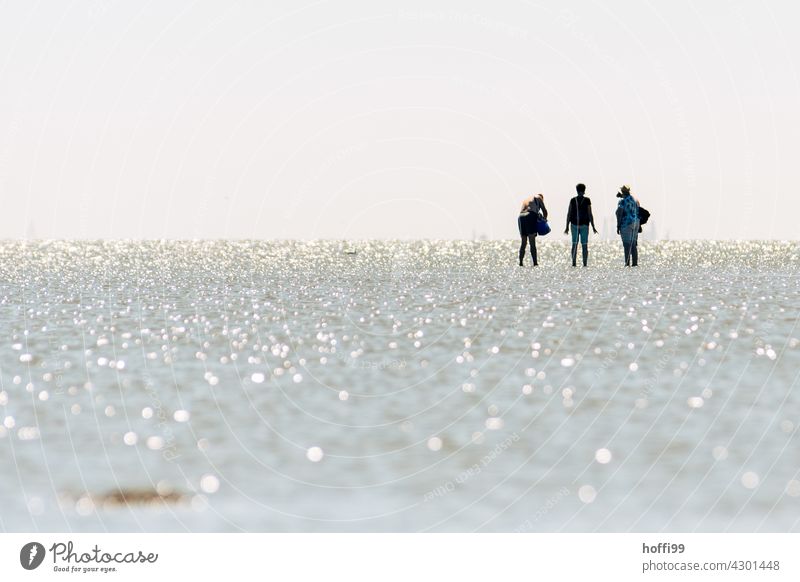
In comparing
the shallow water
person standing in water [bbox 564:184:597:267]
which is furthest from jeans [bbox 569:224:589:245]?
the shallow water

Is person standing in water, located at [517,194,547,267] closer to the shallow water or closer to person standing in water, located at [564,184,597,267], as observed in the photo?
person standing in water, located at [564,184,597,267]

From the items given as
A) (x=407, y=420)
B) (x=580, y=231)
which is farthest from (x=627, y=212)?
(x=407, y=420)

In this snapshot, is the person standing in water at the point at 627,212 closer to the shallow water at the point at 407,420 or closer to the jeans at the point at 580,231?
the jeans at the point at 580,231

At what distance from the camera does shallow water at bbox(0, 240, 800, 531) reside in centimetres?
921

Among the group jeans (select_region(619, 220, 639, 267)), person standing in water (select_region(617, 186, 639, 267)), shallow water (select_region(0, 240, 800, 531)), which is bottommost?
shallow water (select_region(0, 240, 800, 531))

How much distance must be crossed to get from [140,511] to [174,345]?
33.7 feet

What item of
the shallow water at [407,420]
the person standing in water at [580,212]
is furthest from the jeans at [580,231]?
the shallow water at [407,420]

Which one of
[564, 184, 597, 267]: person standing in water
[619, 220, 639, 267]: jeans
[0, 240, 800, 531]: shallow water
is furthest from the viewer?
[619, 220, 639, 267]: jeans

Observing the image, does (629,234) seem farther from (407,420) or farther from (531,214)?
(407,420)

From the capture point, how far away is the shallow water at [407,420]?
9.21 meters

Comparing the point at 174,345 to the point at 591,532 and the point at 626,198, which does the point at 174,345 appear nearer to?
the point at 591,532

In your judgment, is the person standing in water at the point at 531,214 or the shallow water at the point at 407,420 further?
the person standing in water at the point at 531,214

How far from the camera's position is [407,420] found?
12398 millimetres

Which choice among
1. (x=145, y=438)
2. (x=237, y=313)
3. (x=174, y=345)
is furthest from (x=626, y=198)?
(x=145, y=438)
